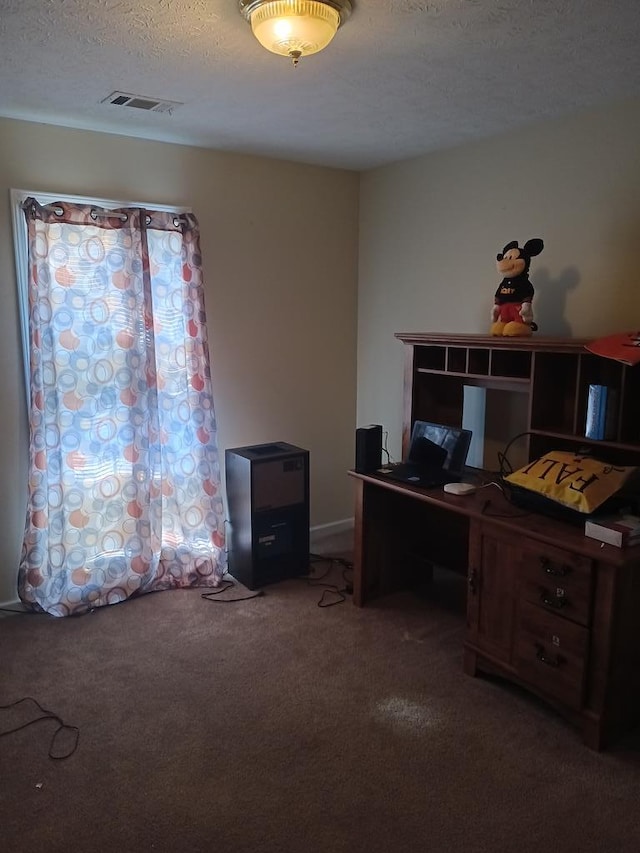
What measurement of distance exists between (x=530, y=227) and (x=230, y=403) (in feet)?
6.21

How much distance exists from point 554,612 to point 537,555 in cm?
21

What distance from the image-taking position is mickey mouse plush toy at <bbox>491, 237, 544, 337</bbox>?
2887 millimetres

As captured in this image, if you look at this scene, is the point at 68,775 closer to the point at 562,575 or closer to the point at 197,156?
the point at 562,575

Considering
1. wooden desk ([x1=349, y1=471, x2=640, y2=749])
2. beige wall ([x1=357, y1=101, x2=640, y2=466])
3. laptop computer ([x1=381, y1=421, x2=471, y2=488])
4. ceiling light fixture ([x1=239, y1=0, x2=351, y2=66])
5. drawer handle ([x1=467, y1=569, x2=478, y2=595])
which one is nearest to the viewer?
ceiling light fixture ([x1=239, y1=0, x2=351, y2=66])

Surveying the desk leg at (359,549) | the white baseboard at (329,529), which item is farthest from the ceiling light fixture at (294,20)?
the white baseboard at (329,529)

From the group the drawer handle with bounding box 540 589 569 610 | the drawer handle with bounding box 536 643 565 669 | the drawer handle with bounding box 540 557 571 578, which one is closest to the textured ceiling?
the drawer handle with bounding box 540 557 571 578

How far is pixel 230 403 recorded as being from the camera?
385 cm

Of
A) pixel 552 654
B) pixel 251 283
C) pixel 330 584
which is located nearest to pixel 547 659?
pixel 552 654

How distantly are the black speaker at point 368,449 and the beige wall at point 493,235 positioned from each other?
32.9 inches

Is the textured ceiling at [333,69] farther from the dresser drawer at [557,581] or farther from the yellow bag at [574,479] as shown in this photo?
the dresser drawer at [557,581]

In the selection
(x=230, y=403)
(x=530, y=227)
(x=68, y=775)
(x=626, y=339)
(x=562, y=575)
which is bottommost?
(x=68, y=775)

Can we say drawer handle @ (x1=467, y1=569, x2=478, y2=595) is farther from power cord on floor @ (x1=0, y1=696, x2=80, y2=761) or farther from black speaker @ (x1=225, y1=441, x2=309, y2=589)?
power cord on floor @ (x1=0, y1=696, x2=80, y2=761)

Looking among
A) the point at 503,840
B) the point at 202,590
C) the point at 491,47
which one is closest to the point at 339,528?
the point at 202,590

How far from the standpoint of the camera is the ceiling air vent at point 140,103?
2.70m
